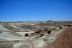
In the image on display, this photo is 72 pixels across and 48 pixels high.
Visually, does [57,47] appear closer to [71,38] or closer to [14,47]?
[71,38]

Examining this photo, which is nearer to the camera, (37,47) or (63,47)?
(63,47)

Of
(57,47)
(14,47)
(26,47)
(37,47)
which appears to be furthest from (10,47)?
(57,47)

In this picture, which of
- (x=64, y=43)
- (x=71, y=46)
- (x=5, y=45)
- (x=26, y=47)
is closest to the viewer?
(x=71, y=46)

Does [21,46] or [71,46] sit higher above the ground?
[71,46]

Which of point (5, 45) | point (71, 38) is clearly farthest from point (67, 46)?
point (5, 45)

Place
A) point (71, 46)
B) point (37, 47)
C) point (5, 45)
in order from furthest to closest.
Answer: point (5, 45) < point (37, 47) < point (71, 46)

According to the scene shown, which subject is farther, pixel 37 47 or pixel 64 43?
pixel 37 47

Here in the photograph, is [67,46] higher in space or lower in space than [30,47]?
higher

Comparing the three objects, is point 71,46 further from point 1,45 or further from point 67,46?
point 1,45

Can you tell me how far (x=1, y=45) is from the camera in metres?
18.4

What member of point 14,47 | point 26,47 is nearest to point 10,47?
point 14,47

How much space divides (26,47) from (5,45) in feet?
10.3

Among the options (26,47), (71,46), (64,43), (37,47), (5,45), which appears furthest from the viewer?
(5,45)

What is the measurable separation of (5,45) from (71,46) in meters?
12.8
